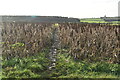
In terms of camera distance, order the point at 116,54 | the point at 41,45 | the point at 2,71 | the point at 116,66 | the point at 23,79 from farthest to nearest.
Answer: the point at 41,45, the point at 116,54, the point at 116,66, the point at 2,71, the point at 23,79

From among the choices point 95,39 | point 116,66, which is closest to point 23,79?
point 116,66

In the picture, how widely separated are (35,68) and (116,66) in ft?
10.7

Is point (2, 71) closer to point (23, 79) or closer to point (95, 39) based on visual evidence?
point (23, 79)

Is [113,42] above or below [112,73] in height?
above

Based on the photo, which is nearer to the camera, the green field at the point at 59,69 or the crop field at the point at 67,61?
the green field at the point at 59,69

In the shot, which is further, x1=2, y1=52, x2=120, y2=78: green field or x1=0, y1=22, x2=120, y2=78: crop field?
x1=0, y1=22, x2=120, y2=78: crop field

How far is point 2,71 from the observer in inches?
252

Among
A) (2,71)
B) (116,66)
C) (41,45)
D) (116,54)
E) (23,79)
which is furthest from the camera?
(41,45)

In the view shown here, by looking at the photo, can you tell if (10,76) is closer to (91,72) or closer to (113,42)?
(91,72)

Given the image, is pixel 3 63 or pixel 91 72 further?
pixel 3 63

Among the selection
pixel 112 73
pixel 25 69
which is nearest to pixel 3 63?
pixel 25 69

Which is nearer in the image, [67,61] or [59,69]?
[59,69]

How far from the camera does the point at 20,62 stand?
720cm

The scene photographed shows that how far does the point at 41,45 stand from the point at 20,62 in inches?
108
